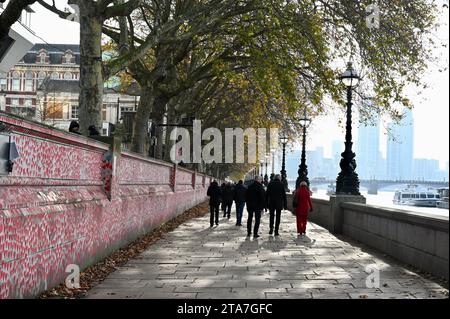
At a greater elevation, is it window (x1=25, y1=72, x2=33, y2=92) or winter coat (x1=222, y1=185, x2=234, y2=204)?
window (x1=25, y1=72, x2=33, y2=92)

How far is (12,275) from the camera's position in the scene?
5.89m

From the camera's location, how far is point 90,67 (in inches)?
567

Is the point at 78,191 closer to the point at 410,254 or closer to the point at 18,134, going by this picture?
the point at 18,134

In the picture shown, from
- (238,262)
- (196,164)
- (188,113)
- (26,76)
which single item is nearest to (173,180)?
(238,262)

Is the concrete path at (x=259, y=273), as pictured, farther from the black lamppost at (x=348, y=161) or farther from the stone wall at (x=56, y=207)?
the black lamppost at (x=348, y=161)

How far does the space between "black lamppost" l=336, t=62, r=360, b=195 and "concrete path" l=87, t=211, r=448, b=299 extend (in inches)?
129

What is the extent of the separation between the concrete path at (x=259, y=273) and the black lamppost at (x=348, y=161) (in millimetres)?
3268

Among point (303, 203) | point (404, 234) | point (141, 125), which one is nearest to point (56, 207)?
point (404, 234)

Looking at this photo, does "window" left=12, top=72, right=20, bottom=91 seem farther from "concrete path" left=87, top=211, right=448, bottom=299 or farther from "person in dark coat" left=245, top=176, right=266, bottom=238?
"concrete path" left=87, top=211, right=448, bottom=299

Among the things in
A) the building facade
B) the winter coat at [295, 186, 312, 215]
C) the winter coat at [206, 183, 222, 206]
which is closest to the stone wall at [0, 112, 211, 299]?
the winter coat at [295, 186, 312, 215]

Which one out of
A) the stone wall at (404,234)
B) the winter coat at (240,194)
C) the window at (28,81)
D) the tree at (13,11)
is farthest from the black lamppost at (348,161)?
the window at (28,81)

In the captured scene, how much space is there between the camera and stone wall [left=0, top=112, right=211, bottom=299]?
19.8 feet

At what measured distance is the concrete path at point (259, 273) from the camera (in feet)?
24.0

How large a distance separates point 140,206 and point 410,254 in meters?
7.04
